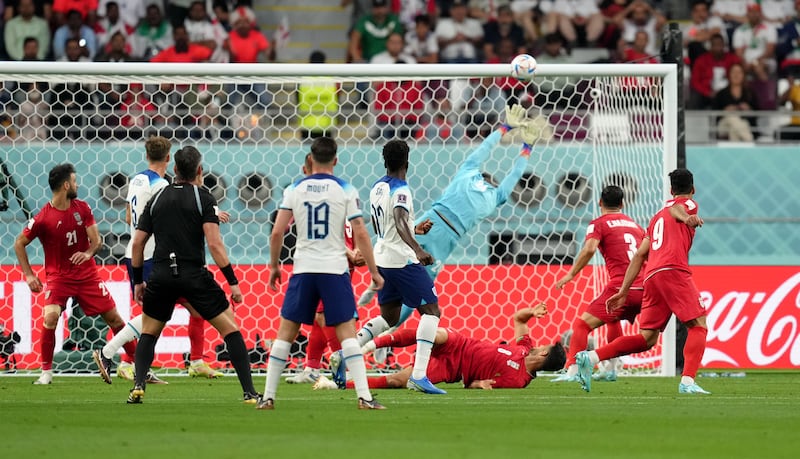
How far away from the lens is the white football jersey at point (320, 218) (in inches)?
345

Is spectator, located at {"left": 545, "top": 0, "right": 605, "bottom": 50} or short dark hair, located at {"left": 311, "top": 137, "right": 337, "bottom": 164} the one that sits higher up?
spectator, located at {"left": 545, "top": 0, "right": 605, "bottom": 50}

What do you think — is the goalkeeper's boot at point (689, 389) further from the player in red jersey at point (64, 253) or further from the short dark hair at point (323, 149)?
the player in red jersey at point (64, 253)

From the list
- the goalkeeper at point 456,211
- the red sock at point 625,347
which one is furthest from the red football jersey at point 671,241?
the goalkeeper at point 456,211

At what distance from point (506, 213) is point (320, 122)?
2.84 m

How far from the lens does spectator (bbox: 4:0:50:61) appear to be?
64.5 ft

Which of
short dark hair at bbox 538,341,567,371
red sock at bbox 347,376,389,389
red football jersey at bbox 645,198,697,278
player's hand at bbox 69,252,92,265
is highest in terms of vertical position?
red football jersey at bbox 645,198,697,278

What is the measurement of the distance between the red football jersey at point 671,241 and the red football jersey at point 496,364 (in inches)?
54.4

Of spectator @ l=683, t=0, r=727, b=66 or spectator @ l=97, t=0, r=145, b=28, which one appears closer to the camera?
spectator @ l=97, t=0, r=145, b=28

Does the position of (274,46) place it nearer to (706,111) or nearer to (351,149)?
(351,149)

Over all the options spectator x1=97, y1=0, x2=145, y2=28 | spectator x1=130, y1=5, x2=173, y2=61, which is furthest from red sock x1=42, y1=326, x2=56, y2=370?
spectator x1=97, y1=0, x2=145, y2=28

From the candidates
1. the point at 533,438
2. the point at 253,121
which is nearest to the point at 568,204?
the point at 253,121

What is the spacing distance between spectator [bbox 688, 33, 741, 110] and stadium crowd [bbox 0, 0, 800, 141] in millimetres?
20

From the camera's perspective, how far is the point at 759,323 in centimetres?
1500

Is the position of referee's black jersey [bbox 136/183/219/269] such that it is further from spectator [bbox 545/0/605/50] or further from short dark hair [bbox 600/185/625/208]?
spectator [bbox 545/0/605/50]
